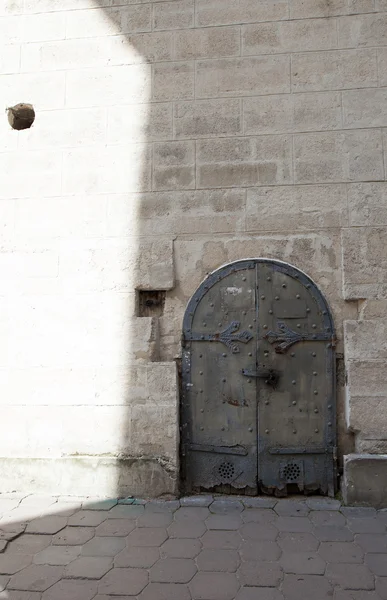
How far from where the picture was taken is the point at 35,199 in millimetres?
3639

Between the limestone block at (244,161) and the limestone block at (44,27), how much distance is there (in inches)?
56.6

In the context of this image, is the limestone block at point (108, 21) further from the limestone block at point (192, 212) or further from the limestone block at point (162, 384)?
the limestone block at point (162, 384)

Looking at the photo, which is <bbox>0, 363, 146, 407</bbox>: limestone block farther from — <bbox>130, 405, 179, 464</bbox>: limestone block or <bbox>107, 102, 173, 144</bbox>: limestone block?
<bbox>107, 102, 173, 144</bbox>: limestone block

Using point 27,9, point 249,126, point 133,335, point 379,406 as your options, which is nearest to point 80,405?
point 133,335

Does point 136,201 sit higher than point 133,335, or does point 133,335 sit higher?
point 136,201

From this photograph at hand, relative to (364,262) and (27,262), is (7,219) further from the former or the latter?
(364,262)

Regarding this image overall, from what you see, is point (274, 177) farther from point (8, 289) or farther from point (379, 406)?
point (8, 289)

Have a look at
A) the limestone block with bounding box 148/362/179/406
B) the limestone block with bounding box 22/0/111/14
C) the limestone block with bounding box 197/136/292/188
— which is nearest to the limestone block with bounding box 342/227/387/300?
the limestone block with bounding box 197/136/292/188

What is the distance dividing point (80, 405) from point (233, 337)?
3.83ft

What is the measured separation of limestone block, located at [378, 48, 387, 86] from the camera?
135 inches

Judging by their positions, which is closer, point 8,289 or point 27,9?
point 8,289

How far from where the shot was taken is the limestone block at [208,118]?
3.53 meters

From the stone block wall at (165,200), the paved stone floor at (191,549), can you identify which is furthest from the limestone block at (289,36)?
the paved stone floor at (191,549)

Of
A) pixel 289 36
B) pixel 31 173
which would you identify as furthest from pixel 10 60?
pixel 289 36
